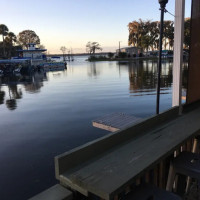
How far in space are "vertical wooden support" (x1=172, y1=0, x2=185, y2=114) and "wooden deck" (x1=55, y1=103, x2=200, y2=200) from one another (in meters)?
0.65

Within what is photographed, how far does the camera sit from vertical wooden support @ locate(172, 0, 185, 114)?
264 centimetres

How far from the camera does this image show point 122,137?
1.87 metres

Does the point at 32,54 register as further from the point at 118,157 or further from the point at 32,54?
the point at 118,157

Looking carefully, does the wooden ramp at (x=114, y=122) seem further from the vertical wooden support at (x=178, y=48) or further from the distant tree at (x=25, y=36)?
the distant tree at (x=25, y=36)

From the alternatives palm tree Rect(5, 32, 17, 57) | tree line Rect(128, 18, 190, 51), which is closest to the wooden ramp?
tree line Rect(128, 18, 190, 51)

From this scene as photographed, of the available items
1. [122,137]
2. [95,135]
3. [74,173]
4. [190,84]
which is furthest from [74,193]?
[95,135]

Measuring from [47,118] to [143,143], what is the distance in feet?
22.5

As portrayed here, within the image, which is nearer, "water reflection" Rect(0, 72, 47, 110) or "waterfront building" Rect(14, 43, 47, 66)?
"water reflection" Rect(0, 72, 47, 110)

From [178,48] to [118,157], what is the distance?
1.84 m

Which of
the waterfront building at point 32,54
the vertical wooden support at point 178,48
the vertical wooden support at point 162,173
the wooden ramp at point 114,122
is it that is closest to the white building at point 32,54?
the waterfront building at point 32,54

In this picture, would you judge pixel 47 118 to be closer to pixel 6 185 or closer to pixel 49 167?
pixel 49 167

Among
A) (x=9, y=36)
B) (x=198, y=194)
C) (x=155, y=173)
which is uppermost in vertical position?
(x=9, y=36)

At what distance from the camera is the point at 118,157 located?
1.58m

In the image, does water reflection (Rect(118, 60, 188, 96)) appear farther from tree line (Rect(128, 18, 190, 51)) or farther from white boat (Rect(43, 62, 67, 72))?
tree line (Rect(128, 18, 190, 51))
